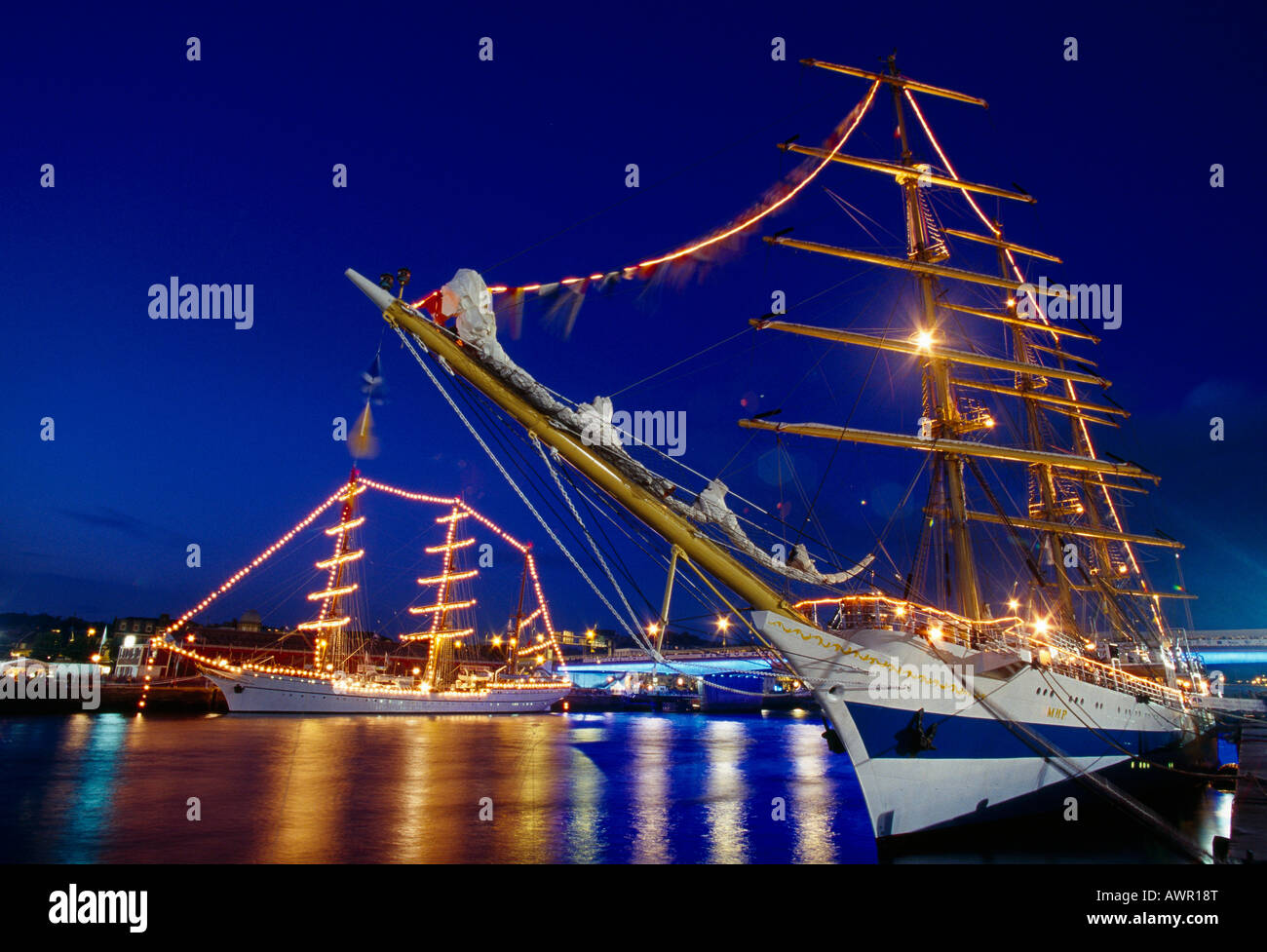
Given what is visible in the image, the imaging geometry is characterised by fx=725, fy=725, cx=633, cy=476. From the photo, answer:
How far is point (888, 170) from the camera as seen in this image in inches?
1021

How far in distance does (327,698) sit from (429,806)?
47423 mm

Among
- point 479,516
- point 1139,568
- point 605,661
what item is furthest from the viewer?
point 605,661

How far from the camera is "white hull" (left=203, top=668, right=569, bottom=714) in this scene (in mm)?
58688

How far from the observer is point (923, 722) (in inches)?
562

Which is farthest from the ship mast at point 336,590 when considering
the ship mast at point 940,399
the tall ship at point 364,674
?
the ship mast at point 940,399

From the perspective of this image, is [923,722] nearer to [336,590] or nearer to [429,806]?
[429,806]

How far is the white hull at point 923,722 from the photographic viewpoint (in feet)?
45.8

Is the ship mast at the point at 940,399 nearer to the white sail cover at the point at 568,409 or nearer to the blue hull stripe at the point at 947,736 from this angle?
the blue hull stripe at the point at 947,736

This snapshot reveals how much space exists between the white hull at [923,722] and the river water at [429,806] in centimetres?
118

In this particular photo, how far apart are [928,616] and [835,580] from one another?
277 centimetres

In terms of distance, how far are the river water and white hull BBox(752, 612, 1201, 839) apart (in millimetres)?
1183

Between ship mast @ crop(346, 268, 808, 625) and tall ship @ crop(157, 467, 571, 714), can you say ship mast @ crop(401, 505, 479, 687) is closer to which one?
tall ship @ crop(157, 467, 571, 714)
